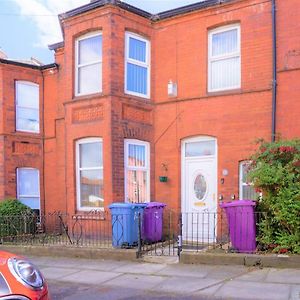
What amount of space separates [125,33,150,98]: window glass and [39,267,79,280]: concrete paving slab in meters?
5.12

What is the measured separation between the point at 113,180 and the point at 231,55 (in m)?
4.32

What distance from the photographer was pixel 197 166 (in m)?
11.6

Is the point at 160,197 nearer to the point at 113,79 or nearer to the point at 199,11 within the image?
the point at 113,79

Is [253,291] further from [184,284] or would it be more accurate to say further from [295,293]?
[184,284]

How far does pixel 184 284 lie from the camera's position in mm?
7043

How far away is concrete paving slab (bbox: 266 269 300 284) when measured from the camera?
6901 millimetres

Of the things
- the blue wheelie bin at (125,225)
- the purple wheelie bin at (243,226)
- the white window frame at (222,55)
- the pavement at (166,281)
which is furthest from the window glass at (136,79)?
the pavement at (166,281)

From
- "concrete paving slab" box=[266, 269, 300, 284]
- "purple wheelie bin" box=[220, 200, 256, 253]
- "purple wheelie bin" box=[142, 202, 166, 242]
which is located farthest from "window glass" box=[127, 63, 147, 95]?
"concrete paving slab" box=[266, 269, 300, 284]

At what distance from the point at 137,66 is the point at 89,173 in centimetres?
317

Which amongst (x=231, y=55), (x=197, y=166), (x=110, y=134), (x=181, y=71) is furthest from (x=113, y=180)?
(x=231, y=55)

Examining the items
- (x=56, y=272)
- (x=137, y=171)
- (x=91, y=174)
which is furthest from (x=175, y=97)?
(x=56, y=272)

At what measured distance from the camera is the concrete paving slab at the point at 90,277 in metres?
7.54

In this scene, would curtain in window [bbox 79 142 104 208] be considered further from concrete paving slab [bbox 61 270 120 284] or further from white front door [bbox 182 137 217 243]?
concrete paving slab [bbox 61 270 120 284]

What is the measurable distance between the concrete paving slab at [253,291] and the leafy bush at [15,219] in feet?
21.8
